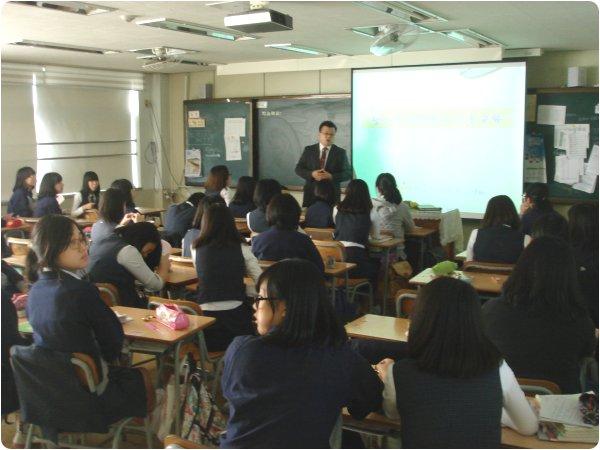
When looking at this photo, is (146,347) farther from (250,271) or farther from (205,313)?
(250,271)

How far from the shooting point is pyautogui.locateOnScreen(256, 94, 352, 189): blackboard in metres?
8.55

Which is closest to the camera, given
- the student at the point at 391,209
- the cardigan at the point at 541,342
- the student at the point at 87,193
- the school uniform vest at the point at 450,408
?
the school uniform vest at the point at 450,408

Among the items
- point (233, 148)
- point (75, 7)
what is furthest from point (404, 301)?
point (233, 148)

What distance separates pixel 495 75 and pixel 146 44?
372 centimetres

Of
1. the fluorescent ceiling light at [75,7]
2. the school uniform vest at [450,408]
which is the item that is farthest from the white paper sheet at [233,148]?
the school uniform vest at [450,408]

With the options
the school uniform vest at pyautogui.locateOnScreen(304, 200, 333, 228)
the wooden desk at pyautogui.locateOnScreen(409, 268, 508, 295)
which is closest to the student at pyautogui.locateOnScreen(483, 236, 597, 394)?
the wooden desk at pyautogui.locateOnScreen(409, 268, 508, 295)

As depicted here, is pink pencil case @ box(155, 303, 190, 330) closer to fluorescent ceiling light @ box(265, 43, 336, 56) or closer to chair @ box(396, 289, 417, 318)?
chair @ box(396, 289, 417, 318)

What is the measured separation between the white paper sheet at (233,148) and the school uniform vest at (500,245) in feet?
17.2

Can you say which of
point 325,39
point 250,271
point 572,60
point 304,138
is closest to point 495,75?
point 572,60

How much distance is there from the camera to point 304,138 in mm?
8875

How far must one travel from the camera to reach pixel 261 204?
20.2 ft

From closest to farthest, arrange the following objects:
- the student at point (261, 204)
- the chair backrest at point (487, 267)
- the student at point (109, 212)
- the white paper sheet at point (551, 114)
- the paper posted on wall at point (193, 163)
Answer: the chair backrest at point (487, 267) → the student at point (109, 212) → the student at point (261, 204) → the white paper sheet at point (551, 114) → the paper posted on wall at point (193, 163)

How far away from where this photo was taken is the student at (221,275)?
12.7ft

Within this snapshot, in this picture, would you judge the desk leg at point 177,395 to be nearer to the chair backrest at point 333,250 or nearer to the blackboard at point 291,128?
the chair backrest at point 333,250
